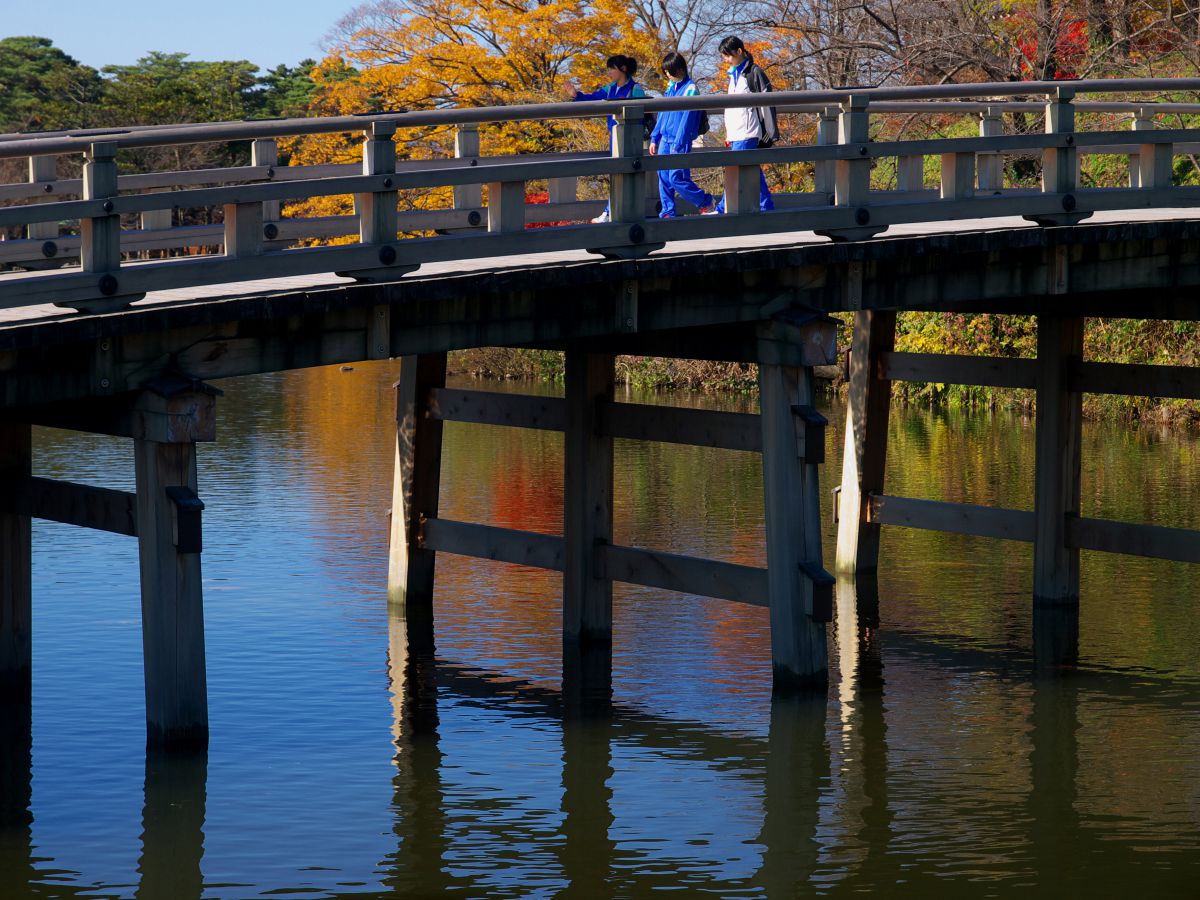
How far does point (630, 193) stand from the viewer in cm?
1136

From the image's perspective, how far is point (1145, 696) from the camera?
1332 centimetres

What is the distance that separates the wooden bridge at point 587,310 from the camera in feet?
32.4

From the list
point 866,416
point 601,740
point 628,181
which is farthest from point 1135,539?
point 628,181

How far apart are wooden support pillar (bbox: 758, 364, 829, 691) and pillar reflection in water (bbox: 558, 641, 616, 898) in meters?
1.42

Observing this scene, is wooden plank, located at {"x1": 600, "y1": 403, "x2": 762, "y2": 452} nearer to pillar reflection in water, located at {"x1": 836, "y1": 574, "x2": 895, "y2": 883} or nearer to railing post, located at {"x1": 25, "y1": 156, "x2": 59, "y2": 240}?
pillar reflection in water, located at {"x1": 836, "y1": 574, "x2": 895, "y2": 883}

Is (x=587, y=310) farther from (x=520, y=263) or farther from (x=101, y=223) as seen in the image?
(x=101, y=223)

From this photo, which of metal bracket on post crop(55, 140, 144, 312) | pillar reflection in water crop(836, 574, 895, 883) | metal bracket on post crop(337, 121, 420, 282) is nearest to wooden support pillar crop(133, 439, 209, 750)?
metal bracket on post crop(55, 140, 144, 312)

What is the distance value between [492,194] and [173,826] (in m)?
3.93

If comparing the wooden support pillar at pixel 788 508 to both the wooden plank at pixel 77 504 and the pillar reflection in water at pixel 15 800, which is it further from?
the pillar reflection in water at pixel 15 800

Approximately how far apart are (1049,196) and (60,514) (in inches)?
270

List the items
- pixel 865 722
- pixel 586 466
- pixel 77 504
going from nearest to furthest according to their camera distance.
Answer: pixel 77 504 → pixel 865 722 → pixel 586 466

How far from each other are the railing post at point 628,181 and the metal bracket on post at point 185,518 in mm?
3085

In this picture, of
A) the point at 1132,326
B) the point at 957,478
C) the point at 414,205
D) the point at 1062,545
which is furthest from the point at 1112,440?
the point at 414,205

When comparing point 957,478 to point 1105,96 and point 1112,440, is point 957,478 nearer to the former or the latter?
point 1112,440
